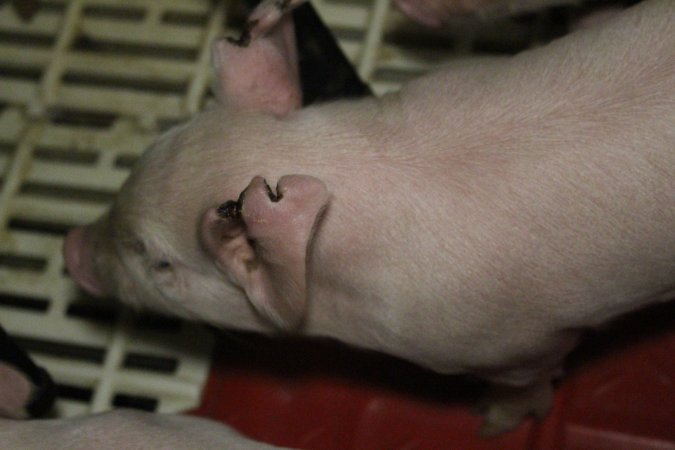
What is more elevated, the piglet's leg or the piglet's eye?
the piglet's eye

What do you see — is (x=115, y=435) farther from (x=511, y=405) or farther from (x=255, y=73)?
(x=511, y=405)

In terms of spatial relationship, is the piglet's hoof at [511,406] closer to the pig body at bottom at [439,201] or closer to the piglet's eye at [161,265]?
the pig body at bottom at [439,201]

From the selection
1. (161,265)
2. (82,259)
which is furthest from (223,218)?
(82,259)

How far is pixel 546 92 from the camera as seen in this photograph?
2375 millimetres

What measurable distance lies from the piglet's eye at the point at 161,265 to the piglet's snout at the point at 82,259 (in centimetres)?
38

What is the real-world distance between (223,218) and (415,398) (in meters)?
1.47

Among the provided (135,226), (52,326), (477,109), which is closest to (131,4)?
(52,326)

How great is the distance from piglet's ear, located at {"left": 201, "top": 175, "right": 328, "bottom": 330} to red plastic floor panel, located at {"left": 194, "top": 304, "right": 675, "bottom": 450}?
3.09 feet

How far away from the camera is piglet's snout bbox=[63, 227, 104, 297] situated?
3.01m

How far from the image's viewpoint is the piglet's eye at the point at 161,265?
8.77ft

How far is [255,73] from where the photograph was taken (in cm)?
261

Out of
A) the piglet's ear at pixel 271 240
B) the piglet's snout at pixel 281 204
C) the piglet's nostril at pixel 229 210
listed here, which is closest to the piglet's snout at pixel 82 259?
the piglet's ear at pixel 271 240

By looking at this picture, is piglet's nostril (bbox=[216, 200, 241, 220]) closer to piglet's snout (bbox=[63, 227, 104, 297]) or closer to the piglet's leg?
piglet's snout (bbox=[63, 227, 104, 297])

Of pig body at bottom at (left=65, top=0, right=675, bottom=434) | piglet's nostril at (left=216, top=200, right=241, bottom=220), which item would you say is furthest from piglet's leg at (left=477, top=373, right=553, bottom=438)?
piglet's nostril at (left=216, top=200, right=241, bottom=220)
